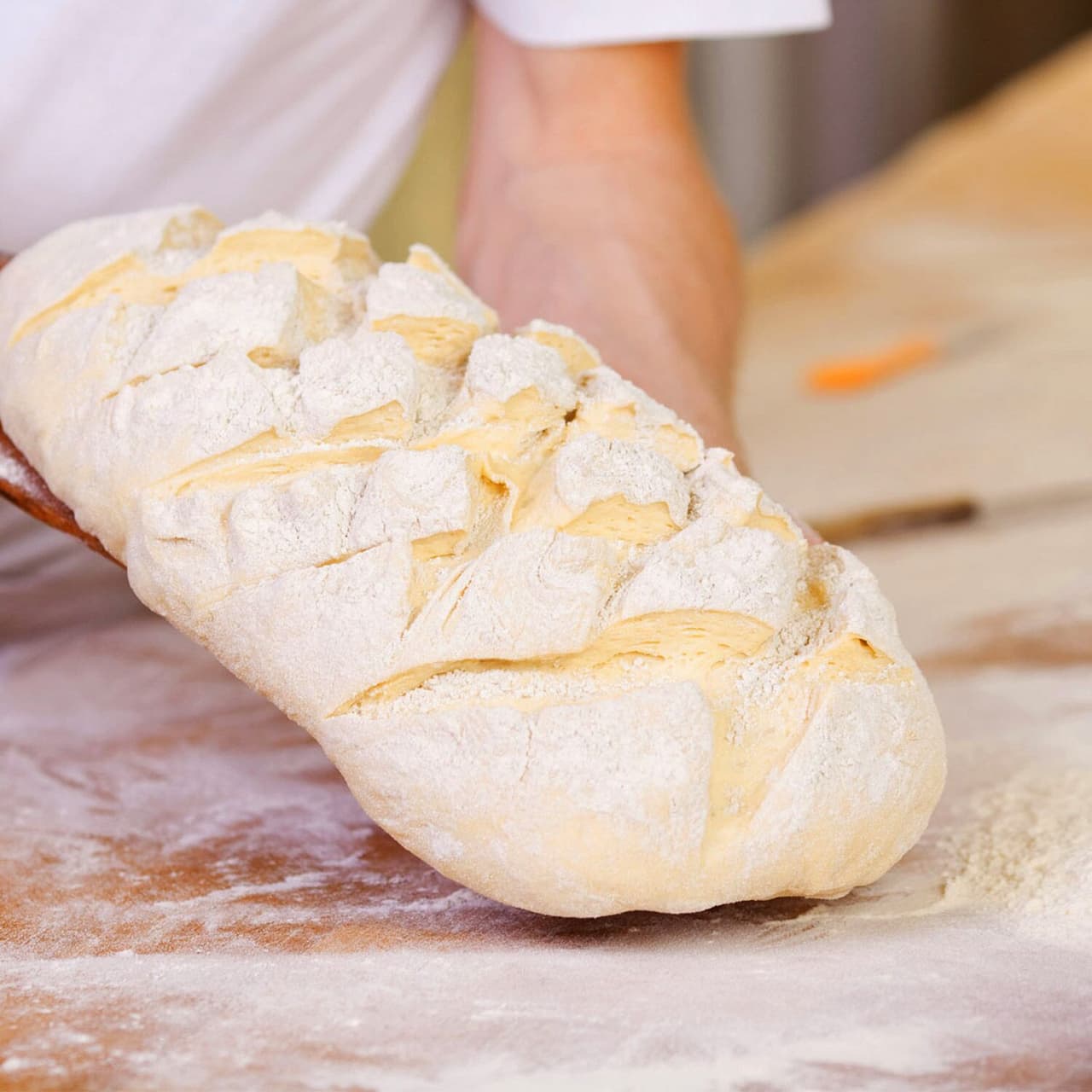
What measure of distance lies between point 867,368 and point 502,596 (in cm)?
174

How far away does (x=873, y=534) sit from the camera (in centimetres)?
178

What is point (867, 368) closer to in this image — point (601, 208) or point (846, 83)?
A: point (601, 208)

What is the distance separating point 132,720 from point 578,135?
780 millimetres

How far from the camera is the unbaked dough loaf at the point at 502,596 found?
32.0 inches

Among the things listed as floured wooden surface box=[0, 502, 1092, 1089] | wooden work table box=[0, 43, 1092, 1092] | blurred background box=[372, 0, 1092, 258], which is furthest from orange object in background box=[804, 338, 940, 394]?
blurred background box=[372, 0, 1092, 258]

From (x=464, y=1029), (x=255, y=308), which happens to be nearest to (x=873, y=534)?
(x=255, y=308)

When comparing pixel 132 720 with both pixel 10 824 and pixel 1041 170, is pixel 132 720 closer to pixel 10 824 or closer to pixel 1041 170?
pixel 10 824

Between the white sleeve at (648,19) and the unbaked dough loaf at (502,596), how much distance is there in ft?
2.39

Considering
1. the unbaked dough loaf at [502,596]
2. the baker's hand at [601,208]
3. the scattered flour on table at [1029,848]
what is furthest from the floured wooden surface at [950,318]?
the unbaked dough loaf at [502,596]

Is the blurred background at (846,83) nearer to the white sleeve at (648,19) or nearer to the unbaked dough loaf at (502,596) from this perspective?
the white sleeve at (648,19)

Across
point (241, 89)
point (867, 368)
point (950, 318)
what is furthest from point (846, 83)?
point (241, 89)

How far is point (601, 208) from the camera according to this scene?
155 centimetres

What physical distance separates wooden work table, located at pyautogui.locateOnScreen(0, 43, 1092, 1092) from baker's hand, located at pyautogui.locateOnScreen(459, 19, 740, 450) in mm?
363

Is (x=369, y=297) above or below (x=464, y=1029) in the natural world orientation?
above
